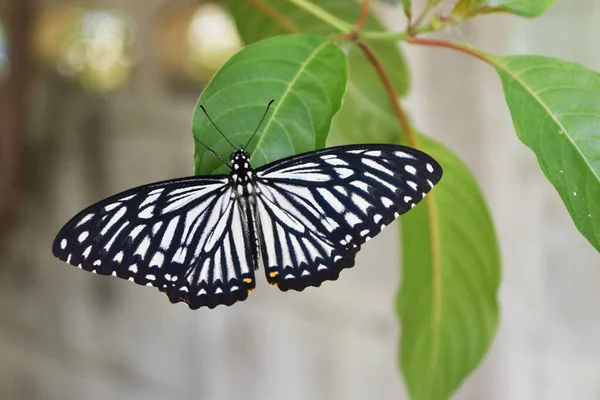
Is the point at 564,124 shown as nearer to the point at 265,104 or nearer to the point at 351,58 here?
the point at 265,104

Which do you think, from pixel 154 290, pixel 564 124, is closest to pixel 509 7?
pixel 564 124

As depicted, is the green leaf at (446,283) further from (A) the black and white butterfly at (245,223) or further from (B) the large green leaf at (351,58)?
(A) the black and white butterfly at (245,223)

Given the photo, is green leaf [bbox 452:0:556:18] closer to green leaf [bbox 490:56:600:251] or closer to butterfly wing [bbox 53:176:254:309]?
green leaf [bbox 490:56:600:251]

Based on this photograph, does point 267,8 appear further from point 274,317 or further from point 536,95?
point 274,317

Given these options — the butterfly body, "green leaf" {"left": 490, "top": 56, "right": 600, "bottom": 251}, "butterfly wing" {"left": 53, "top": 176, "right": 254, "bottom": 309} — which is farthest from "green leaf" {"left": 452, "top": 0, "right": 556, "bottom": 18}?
"butterfly wing" {"left": 53, "top": 176, "right": 254, "bottom": 309}

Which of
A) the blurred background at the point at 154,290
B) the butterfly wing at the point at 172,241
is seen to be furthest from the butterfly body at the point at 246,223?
the blurred background at the point at 154,290

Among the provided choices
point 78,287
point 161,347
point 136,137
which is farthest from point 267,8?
point 78,287
